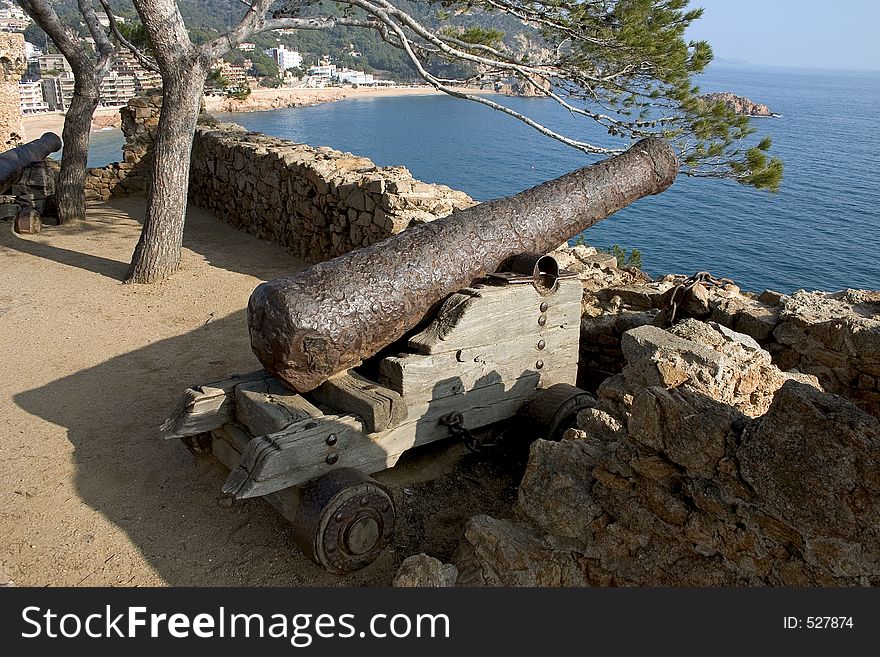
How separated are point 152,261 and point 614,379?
19.2ft

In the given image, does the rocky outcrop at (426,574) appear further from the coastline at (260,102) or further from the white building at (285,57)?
the white building at (285,57)

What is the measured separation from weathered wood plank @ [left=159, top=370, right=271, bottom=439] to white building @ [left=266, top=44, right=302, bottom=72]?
106 m

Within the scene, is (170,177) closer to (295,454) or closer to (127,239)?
(127,239)

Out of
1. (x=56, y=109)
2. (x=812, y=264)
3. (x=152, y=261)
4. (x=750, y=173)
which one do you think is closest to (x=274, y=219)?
(x=152, y=261)

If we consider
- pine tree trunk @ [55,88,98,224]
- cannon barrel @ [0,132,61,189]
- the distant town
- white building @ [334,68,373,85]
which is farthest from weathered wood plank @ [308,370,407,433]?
white building @ [334,68,373,85]

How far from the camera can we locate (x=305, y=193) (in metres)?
8.53

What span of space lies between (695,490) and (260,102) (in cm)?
7845

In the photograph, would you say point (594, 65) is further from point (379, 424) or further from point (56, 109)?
point (56, 109)

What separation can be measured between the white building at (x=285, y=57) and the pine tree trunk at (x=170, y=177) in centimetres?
10170

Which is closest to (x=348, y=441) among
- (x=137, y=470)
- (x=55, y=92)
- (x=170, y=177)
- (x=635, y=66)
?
(x=137, y=470)

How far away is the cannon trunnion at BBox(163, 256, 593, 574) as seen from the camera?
329cm

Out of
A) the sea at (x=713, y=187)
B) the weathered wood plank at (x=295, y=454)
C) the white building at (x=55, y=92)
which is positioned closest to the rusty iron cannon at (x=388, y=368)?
the weathered wood plank at (x=295, y=454)

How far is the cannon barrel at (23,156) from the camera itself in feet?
34.8

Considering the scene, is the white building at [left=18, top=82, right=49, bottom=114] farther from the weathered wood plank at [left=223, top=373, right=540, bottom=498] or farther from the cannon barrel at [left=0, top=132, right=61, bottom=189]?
the weathered wood plank at [left=223, top=373, right=540, bottom=498]
